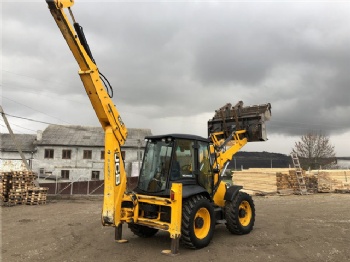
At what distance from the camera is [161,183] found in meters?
7.40

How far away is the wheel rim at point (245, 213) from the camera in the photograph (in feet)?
29.1

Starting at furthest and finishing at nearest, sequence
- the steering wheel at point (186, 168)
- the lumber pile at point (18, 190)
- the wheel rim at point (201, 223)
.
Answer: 1. the lumber pile at point (18, 190)
2. the steering wheel at point (186, 168)
3. the wheel rim at point (201, 223)

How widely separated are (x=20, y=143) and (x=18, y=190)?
22248 millimetres

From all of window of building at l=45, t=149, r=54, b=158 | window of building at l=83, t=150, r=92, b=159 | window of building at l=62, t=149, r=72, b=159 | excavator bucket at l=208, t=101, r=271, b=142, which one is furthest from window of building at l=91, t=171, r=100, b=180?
excavator bucket at l=208, t=101, r=271, b=142

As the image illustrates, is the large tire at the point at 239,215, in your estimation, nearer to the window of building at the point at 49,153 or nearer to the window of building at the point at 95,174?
the window of building at the point at 95,174

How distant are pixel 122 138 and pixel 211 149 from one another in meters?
2.72

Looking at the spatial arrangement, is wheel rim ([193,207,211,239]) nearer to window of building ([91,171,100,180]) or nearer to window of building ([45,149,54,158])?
window of building ([91,171,100,180])

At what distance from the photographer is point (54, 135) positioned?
37312 millimetres

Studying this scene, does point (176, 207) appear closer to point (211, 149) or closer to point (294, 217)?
point (211, 149)

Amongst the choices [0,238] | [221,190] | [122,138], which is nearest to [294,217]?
[221,190]

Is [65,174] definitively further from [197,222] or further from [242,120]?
[197,222]

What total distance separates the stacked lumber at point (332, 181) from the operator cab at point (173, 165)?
17409 mm

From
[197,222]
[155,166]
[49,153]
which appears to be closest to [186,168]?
[155,166]

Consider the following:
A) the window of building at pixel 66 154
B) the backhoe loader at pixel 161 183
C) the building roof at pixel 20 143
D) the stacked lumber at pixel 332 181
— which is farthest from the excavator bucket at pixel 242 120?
the building roof at pixel 20 143
